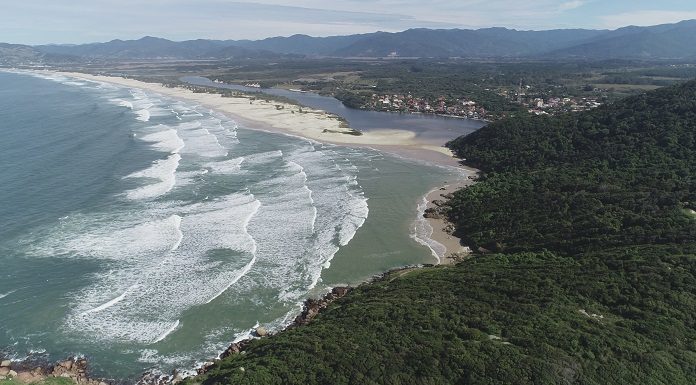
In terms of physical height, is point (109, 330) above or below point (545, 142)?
below

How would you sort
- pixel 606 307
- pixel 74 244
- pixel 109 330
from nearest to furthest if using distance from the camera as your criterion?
pixel 606 307
pixel 109 330
pixel 74 244

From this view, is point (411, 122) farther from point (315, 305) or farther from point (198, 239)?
point (315, 305)

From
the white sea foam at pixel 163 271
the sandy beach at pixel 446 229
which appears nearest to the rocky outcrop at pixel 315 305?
the white sea foam at pixel 163 271

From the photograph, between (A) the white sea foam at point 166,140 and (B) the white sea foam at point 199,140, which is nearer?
(B) the white sea foam at point 199,140

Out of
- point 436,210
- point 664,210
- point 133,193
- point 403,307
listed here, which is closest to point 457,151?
point 436,210

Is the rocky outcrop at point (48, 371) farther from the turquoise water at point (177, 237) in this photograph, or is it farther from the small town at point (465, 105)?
the small town at point (465, 105)

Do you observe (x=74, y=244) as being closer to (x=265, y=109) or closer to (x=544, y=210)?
(x=544, y=210)

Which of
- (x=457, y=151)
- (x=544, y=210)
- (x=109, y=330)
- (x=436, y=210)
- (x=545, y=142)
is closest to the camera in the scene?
(x=109, y=330)
